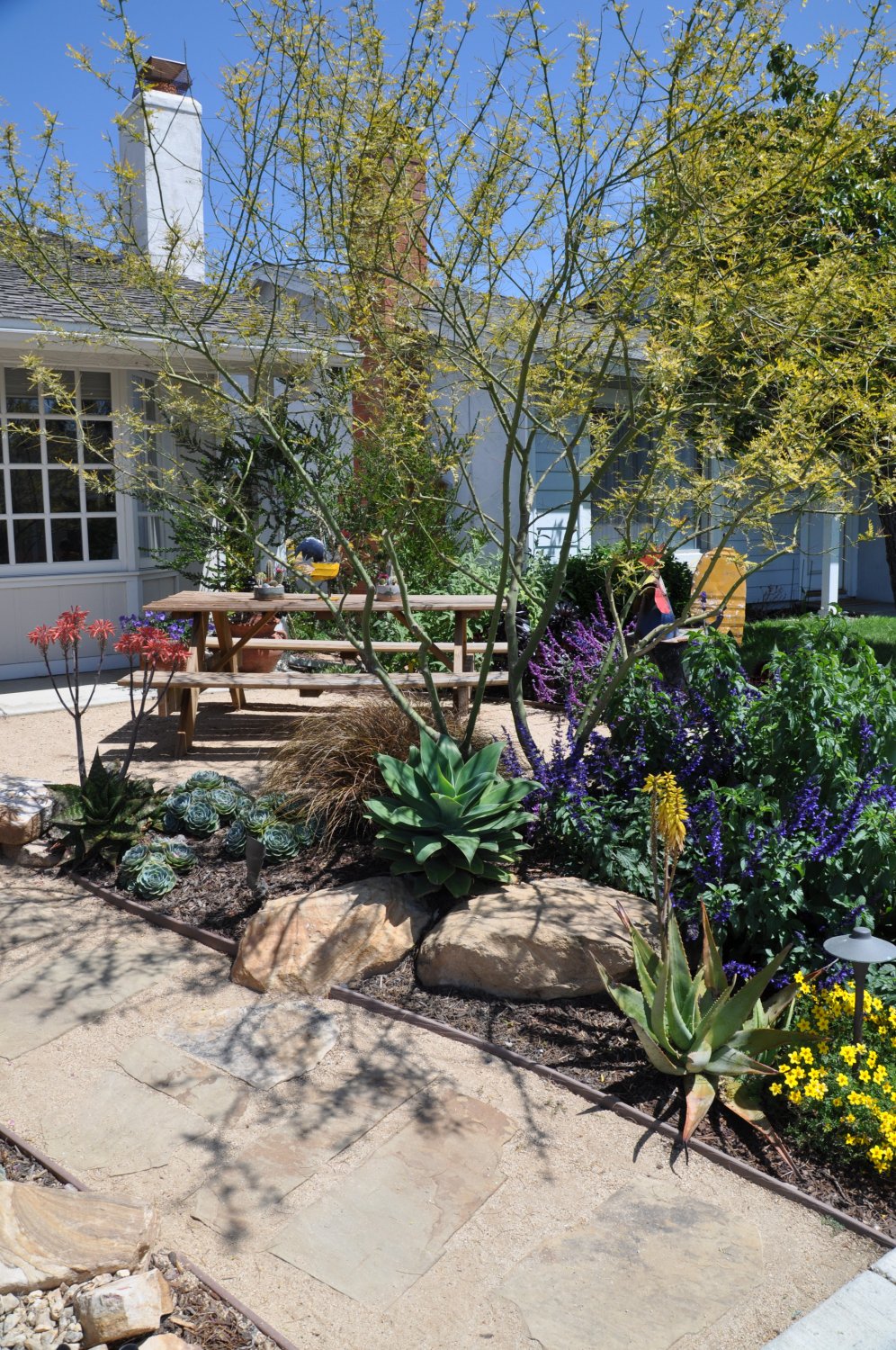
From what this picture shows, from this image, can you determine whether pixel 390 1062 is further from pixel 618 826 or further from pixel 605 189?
pixel 605 189

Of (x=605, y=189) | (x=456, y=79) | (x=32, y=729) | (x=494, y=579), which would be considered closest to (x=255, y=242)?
(x=456, y=79)

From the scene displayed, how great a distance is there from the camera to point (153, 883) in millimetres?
5039

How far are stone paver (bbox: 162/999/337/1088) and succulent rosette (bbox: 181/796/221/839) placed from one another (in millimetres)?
1513

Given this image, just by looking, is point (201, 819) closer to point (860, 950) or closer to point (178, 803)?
point (178, 803)

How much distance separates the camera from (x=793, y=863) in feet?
13.0

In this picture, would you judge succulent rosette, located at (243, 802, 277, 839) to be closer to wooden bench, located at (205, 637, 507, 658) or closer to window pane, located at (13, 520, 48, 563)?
wooden bench, located at (205, 637, 507, 658)

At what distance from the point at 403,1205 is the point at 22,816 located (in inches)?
130

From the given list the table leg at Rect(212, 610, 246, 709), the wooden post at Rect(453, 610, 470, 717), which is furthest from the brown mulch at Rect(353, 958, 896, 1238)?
the table leg at Rect(212, 610, 246, 709)

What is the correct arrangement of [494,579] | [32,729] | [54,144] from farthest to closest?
[494,579] → [32,729] → [54,144]

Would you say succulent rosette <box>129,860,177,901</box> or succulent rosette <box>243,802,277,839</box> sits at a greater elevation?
succulent rosette <box>243,802,277,839</box>

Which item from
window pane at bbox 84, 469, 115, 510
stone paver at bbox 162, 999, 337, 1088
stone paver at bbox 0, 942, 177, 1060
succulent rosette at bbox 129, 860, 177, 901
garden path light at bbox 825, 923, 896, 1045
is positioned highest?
window pane at bbox 84, 469, 115, 510

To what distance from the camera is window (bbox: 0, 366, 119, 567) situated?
9.83 metres

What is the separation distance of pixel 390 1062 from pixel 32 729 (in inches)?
208

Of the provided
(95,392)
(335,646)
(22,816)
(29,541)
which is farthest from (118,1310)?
(95,392)
